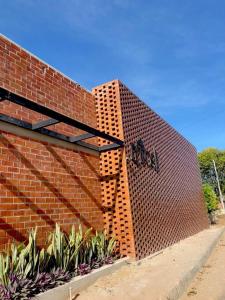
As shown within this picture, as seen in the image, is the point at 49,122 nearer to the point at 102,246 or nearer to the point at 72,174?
the point at 72,174

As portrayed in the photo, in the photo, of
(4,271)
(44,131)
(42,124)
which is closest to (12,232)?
(4,271)

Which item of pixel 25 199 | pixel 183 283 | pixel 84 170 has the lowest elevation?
pixel 183 283

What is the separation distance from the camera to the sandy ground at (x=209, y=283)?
4701mm

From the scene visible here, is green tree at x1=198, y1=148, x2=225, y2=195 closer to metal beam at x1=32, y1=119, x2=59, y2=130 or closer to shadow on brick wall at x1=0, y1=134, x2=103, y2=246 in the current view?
shadow on brick wall at x1=0, y1=134, x2=103, y2=246

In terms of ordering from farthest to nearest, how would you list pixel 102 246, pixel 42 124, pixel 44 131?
1. pixel 102 246
2. pixel 44 131
3. pixel 42 124

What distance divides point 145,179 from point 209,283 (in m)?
3.75

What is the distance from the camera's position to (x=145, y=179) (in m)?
8.79

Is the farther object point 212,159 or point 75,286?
Result: point 212,159

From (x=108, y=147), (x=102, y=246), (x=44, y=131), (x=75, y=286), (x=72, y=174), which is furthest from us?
(x=108, y=147)

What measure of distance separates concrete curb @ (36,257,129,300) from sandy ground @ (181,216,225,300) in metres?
1.45

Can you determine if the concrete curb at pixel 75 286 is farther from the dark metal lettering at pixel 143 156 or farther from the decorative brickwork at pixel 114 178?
the dark metal lettering at pixel 143 156

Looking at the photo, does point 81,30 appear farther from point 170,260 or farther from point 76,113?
point 170,260

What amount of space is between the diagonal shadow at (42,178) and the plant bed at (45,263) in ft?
1.89

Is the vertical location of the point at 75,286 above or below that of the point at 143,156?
below
